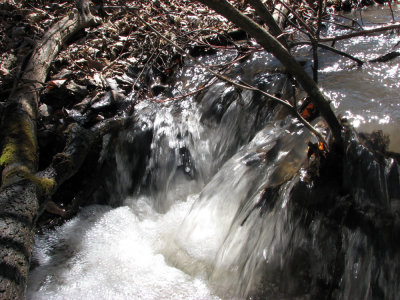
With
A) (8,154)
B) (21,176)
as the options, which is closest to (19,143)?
(8,154)

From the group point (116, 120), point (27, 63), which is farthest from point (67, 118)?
point (27, 63)

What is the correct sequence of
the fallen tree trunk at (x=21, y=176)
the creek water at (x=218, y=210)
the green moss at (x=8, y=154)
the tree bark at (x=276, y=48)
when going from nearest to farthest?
the tree bark at (x=276, y=48), the fallen tree trunk at (x=21, y=176), the creek water at (x=218, y=210), the green moss at (x=8, y=154)

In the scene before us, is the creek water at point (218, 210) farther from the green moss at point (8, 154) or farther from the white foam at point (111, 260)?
the green moss at point (8, 154)

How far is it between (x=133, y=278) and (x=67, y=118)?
178 centimetres

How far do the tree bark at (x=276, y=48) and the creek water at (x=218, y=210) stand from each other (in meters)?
0.41

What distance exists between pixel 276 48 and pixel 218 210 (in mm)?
1303

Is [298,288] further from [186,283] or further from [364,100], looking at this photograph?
[364,100]

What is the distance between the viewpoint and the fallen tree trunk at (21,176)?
172 cm

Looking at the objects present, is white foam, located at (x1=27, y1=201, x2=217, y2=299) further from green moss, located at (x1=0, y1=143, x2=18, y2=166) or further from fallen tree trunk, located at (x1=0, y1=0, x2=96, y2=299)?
green moss, located at (x1=0, y1=143, x2=18, y2=166)

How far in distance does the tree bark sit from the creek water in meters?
0.41

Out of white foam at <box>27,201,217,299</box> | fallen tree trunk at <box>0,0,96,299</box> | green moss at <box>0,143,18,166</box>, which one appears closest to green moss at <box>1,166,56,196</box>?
fallen tree trunk at <box>0,0,96,299</box>

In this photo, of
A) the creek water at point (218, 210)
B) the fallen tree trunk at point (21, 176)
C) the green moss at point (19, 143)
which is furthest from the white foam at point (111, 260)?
the green moss at point (19, 143)

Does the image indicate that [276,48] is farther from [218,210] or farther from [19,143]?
[19,143]

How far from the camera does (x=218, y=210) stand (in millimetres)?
2568
